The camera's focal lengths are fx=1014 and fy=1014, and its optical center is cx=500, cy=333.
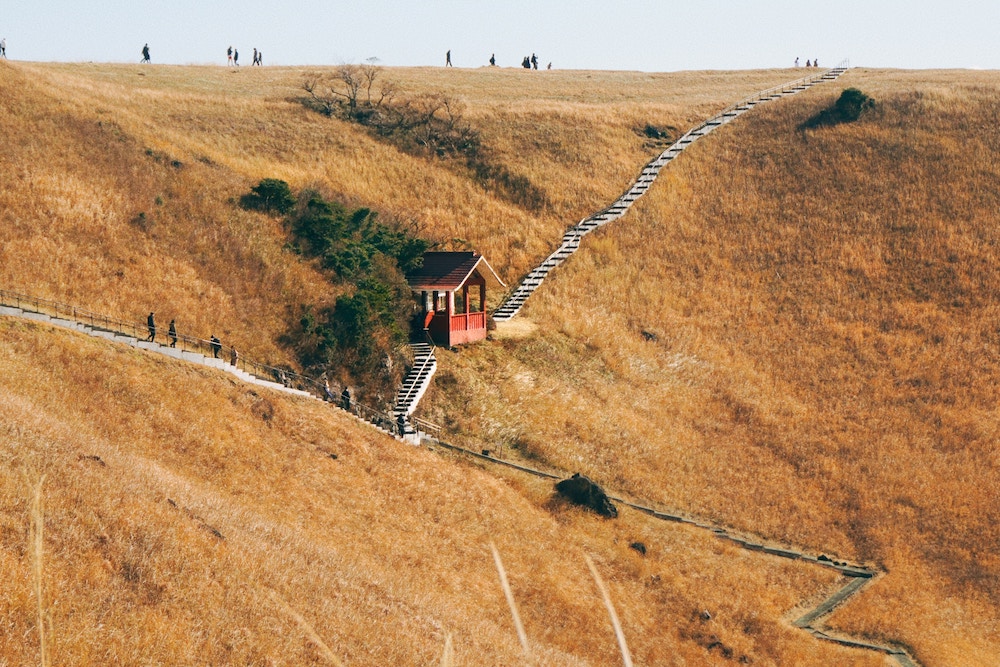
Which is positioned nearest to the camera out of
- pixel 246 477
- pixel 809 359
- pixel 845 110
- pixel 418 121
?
pixel 246 477

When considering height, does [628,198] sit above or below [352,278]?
above

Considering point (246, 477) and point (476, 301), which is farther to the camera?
point (476, 301)

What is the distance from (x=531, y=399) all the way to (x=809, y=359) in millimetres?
19201

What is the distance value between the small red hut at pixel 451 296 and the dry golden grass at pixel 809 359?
1.78 m

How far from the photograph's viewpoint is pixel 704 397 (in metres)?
54.8

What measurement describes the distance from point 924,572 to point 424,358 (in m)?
24.4

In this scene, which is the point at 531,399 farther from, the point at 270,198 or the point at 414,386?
the point at 270,198

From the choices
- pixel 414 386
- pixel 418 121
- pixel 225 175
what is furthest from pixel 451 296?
pixel 418 121

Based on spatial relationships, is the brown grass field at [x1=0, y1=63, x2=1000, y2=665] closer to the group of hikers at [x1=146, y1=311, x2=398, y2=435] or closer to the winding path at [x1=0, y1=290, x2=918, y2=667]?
the winding path at [x1=0, y1=290, x2=918, y2=667]

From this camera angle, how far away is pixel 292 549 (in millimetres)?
25703

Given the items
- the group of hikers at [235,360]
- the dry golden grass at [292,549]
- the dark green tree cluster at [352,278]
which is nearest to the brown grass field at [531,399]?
the dry golden grass at [292,549]

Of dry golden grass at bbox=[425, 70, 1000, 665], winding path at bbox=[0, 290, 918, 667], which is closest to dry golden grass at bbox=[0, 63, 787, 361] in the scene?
winding path at bbox=[0, 290, 918, 667]

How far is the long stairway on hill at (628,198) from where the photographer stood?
61031 mm

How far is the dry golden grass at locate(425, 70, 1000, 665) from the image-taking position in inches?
1770
